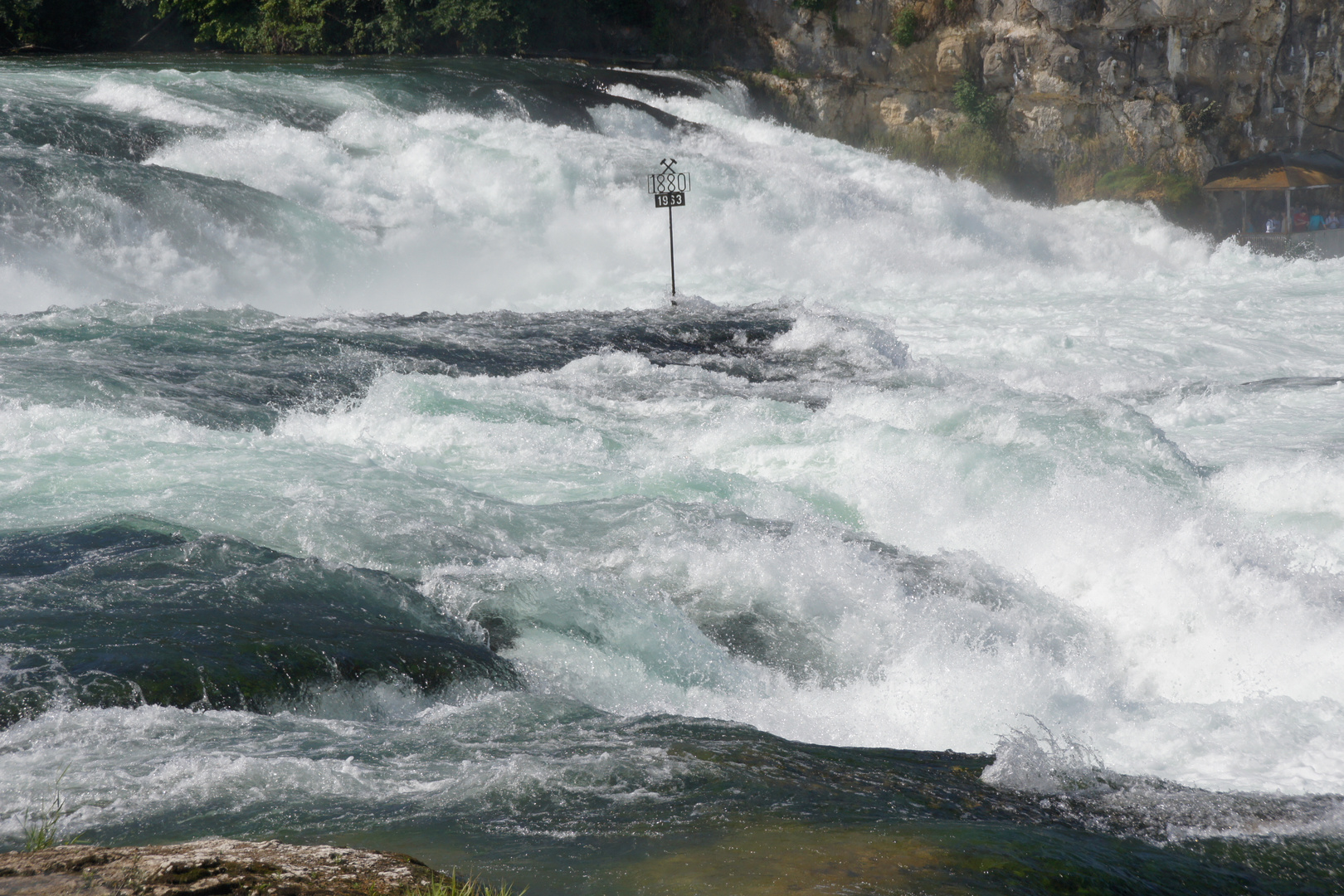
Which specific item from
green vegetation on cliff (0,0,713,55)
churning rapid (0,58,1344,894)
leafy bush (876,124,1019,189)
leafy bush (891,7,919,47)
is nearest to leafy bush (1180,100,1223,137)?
leafy bush (876,124,1019,189)

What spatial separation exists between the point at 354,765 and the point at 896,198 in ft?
60.5

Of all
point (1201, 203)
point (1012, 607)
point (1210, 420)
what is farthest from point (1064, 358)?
point (1201, 203)

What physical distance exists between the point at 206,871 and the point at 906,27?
25.6 meters

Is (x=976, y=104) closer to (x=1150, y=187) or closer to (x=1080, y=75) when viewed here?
(x=1080, y=75)

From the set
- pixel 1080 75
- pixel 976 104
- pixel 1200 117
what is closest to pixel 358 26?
pixel 976 104

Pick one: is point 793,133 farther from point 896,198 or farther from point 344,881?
point 344,881

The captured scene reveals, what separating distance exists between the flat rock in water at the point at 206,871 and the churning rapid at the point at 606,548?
1.75ft

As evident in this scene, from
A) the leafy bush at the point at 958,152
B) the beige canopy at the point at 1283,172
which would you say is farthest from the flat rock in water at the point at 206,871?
the beige canopy at the point at 1283,172

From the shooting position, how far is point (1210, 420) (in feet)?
34.3

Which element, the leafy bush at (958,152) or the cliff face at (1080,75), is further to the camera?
the leafy bush at (958,152)

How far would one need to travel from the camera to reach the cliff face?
23.5 metres

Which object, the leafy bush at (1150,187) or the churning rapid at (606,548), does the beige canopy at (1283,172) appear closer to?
the leafy bush at (1150,187)

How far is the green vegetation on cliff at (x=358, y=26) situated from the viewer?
24.7 metres

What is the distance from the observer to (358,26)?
82.9 feet
